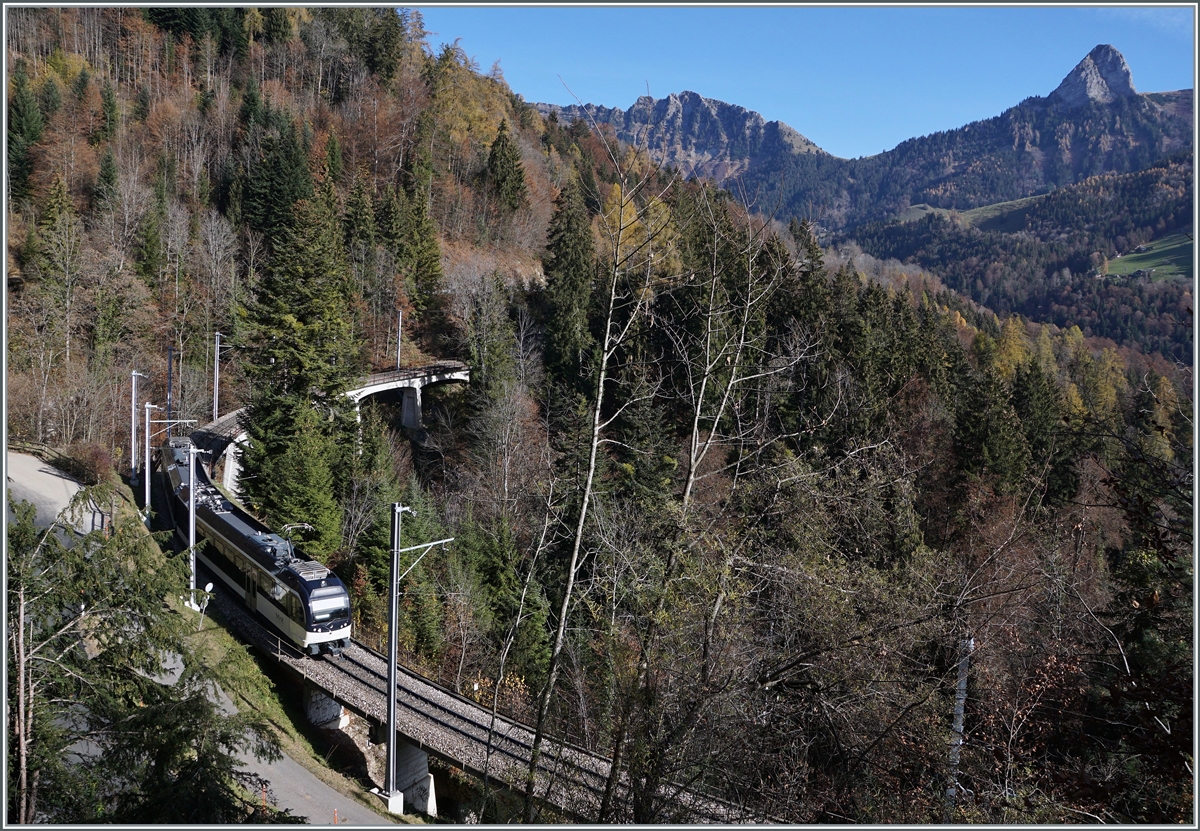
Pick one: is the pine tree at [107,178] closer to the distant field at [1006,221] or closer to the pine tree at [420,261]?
the pine tree at [420,261]

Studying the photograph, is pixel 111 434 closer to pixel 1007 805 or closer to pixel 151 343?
pixel 151 343

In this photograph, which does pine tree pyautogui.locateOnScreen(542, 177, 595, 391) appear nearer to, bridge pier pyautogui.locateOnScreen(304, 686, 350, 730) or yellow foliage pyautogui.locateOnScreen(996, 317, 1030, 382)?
bridge pier pyautogui.locateOnScreen(304, 686, 350, 730)

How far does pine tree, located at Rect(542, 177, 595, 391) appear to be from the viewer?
36781 millimetres

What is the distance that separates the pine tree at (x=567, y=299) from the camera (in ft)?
121

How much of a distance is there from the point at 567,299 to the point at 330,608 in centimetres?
2242

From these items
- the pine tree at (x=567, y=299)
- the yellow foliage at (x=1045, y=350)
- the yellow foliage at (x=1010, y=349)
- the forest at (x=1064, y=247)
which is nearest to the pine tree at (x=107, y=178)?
the pine tree at (x=567, y=299)

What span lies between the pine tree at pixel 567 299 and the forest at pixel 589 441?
231mm

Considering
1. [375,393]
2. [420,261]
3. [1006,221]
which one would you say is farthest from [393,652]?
[1006,221]

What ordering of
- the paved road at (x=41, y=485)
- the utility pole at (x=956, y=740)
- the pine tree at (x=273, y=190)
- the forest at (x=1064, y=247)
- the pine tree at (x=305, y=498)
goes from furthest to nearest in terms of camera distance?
the forest at (x=1064, y=247) → the pine tree at (x=273, y=190) → the pine tree at (x=305, y=498) → the paved road at (x=41, y=485) → the utility pole at (x=956, y=740)

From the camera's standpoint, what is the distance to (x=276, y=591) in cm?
1858

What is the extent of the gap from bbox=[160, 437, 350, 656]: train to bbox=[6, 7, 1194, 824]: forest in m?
2.24

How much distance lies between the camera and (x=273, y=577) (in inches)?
730

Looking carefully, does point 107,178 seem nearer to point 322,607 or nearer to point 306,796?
point 322,607

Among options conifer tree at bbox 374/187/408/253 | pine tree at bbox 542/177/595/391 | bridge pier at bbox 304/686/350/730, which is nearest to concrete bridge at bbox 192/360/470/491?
pine tree at bbox 542/177/595/391
